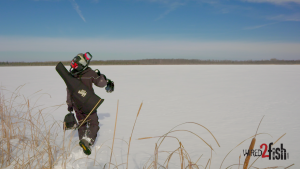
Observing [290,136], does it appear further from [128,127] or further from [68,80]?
[68,80]

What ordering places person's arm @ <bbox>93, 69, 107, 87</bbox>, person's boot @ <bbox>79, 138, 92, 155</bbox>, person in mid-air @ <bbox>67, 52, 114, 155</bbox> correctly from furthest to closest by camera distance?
person's arm @ <bbox>93, 69, 107, 87</bbox> → person in mid-air @ <bbox>67, 52, 114, 155</bbox> → person's boot @ <bbox>79, 138, 92, 155</bbox>

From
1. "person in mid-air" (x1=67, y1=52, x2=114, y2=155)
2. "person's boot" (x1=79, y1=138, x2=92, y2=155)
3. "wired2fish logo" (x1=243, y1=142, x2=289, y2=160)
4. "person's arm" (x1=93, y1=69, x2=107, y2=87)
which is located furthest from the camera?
"person's arm" (x1=93, y1=69, x2=107, y2=87)

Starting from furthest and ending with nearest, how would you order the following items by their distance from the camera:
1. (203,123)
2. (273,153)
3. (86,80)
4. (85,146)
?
(203,123), (86,80), (273,153), (85,146)

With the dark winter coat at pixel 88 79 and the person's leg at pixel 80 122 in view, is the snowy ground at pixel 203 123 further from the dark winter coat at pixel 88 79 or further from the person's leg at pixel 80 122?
the dark winter coat at pixel 88 79

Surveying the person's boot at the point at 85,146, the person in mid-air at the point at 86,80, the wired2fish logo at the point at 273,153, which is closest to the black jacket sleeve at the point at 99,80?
the person in mid-air at the point at 86,80

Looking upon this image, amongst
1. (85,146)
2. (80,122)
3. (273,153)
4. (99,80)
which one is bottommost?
(273,153)

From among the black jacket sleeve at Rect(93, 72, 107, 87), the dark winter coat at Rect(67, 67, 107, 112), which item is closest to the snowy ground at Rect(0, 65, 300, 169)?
the dark winter coat at Rect(67, 67, 107, 112)

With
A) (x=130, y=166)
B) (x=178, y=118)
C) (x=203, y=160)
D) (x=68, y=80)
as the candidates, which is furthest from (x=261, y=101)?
(x=68, y=80)

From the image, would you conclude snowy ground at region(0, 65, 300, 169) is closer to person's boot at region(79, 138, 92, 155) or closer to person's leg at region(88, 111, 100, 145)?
person's boot at region(79, 138, 92, 155)

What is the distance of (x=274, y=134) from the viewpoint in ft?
11.9

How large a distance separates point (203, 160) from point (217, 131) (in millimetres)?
1237

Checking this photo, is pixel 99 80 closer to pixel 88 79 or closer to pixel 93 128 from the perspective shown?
pixel 88 79

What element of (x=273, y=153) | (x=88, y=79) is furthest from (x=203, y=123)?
(x=88, y=79)

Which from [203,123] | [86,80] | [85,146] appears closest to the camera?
[85,146]
